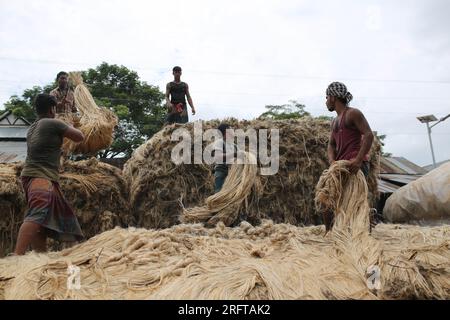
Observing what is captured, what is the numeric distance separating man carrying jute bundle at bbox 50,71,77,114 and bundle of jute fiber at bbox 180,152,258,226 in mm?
2196

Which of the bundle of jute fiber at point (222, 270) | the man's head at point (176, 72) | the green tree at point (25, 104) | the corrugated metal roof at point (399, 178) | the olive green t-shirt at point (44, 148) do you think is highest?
the green tree at point (25, 104)

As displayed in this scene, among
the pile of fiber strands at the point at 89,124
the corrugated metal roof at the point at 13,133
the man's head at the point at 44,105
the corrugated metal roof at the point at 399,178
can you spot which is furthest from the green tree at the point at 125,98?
the man's head at the point at 44,105

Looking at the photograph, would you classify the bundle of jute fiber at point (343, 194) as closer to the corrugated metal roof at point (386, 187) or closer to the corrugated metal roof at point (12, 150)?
the corrugated metal roof at point (386, 187)

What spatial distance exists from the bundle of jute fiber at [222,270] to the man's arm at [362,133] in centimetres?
64

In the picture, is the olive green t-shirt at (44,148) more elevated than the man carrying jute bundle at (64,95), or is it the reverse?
the man carrying jute bundle at (64,95)

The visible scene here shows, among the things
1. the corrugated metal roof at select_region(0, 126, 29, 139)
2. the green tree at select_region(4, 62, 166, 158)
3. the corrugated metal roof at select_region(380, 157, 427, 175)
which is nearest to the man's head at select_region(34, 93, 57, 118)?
the corrugated metal roof at select_region(0, 126, 29, 139)

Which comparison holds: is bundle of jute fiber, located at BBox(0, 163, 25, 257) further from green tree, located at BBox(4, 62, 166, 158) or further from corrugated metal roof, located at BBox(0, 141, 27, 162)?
green tree, located at BBox(4, 62, 166, 158)

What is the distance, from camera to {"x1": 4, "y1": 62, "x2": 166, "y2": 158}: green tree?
1914 centimetres

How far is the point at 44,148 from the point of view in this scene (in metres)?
3.62

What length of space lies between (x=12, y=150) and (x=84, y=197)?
159 inches

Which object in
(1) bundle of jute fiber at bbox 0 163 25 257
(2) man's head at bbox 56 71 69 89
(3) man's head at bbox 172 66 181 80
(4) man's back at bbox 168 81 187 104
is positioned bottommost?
(1) bundle of jute fiber at bbox 0 163 25 257

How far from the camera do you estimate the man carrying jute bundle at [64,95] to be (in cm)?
586

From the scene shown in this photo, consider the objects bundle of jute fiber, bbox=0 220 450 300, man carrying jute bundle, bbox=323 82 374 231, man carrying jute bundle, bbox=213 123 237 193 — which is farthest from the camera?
man carrying jute bundle, bbox=213 123 237 193

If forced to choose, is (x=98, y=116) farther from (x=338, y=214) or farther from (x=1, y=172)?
(x=338, y=214)
